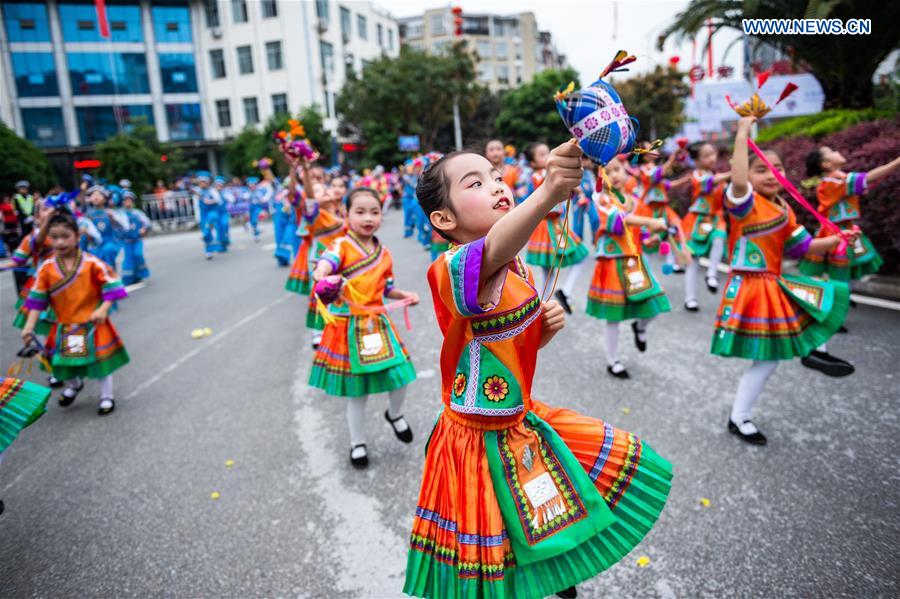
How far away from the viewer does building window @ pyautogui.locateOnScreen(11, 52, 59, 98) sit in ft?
120

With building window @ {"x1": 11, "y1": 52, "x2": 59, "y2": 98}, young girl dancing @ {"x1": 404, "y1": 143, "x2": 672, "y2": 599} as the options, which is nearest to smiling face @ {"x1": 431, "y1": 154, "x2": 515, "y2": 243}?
young girl dancing @ {"x1": 404, "y1": 143, "x2": 672, "y2": 599}

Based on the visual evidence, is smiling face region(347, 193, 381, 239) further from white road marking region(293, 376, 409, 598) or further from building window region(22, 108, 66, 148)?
building window region(22, 108, 66, 148)

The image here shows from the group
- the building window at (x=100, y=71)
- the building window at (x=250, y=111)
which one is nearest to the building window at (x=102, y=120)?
the building window at (x=100, y=71)

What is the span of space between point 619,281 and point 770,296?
4.54 feet

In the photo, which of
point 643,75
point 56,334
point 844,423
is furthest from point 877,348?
point 643,75

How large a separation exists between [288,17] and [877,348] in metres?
39.8

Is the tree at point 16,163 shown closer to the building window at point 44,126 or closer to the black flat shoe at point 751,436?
the building window at point 44,126

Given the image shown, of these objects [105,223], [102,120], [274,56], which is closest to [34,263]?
[105,223]

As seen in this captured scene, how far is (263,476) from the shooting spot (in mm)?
3527

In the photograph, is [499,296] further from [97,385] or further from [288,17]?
[288,17]

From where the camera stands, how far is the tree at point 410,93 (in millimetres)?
→ 30562

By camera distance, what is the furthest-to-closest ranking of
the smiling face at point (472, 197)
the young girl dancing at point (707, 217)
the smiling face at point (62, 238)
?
the young girl dancing at point (707, 217), the smiling face at point (62, 238), the smiling face at point (472, 197)

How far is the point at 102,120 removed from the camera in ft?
125

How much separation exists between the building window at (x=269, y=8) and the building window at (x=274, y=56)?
172 cm
